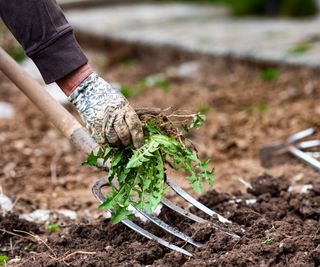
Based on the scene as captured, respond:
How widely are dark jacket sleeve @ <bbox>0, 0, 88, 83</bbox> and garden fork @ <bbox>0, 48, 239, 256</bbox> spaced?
36 cm

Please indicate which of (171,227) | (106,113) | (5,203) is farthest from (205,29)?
(106,113)

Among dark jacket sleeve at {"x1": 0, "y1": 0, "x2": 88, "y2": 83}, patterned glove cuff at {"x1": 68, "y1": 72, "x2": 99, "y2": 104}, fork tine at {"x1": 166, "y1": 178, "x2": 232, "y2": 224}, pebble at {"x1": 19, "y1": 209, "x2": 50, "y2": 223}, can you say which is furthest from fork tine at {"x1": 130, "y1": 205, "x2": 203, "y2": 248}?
pebble at {"x1": 19, "y1": 209, "x2": 50, "y2": 223}

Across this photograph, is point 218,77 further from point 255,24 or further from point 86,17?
point 86,17

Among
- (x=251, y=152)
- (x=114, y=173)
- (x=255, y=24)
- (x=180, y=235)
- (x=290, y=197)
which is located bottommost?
(x=255, y=24)

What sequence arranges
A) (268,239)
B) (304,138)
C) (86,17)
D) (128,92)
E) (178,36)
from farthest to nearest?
(86,17) < (178,36) < (128,92) < (304,138) < (268,239)

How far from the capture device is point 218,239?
284cm

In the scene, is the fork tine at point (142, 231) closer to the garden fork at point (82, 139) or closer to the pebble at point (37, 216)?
the garden fork at point (82, 139)

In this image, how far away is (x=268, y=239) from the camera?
282 cm

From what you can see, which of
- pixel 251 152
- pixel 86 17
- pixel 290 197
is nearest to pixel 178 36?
pixel 86 17

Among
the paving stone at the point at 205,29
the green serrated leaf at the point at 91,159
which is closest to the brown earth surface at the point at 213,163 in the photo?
the paving stone at the point at 205,29

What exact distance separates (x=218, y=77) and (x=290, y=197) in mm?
2938

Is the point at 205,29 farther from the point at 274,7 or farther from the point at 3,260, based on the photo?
the point at 3,260

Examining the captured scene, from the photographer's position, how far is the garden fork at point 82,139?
116 inches

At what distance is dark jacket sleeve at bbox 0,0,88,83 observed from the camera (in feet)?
8.97
